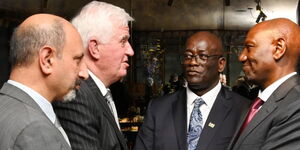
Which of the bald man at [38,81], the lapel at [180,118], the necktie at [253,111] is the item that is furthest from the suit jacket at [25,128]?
the lapel at [180,118]

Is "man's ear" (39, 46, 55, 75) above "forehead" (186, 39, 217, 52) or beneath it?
above

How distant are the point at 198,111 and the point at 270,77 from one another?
659mm

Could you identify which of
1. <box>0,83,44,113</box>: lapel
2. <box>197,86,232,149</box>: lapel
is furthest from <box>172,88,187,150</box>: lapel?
<box>0,83,44,113</box>: lapel

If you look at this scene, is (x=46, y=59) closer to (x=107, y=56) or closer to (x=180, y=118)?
(x=107, y=56)

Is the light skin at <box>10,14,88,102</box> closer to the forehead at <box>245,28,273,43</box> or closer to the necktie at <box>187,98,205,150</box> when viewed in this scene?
the forehead at <box>245,28,273,43</box>

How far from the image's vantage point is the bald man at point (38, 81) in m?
1.29

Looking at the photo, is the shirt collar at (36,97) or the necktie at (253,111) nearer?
the shirt collar at (36,97)

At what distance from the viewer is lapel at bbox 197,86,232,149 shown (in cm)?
267

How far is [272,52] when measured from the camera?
7.44ft

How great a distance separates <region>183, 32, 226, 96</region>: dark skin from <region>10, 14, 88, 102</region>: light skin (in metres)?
1.28

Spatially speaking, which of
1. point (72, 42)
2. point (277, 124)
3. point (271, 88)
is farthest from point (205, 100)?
point (72, 42)

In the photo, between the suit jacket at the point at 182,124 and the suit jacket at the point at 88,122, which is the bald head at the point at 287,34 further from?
the suit jacket at the point at 88,122

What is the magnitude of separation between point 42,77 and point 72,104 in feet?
1.40

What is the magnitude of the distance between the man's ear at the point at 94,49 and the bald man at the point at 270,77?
30.9 inches
